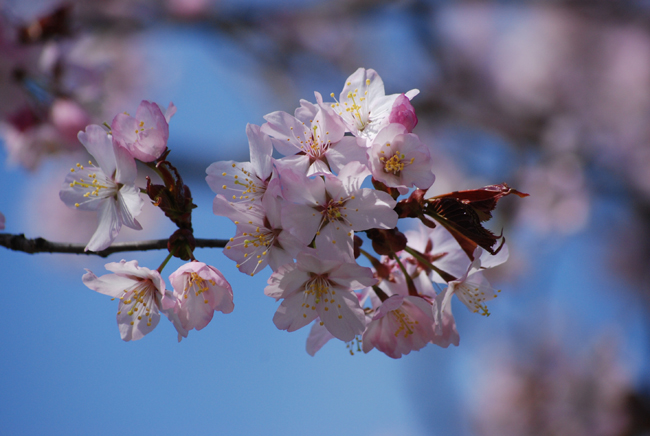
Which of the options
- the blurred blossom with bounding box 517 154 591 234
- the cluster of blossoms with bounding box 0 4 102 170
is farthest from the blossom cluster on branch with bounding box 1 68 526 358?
the blurred blossom with bounding box 517 154 591 234

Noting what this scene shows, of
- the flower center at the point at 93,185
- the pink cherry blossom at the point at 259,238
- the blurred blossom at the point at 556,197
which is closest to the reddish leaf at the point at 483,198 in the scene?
the pink cherry blossom at the point at 259,238

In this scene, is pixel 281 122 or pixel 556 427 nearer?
pixel 281 122

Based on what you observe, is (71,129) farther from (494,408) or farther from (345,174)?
(494,408)

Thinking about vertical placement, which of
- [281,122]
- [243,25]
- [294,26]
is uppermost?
[294,26]

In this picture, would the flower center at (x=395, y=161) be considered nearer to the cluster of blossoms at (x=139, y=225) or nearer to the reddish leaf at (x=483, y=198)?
the reddish leaf at (x=483, y=198)

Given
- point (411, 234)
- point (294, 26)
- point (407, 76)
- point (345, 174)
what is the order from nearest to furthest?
point (345, 174)
point (411, 234)
point (407, 76)
point (294, 26)

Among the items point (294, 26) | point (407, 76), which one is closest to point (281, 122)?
point (407, 76)
